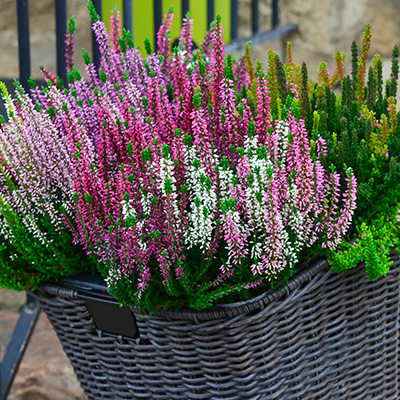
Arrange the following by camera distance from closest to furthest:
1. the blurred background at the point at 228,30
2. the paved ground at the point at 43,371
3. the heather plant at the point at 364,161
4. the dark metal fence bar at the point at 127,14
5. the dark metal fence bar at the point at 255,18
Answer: the heather plant at the point at 364,161, the dark metal fence bar at the point at 127,14, the paved ground at the point at 43,371, the blurred background at the point at 228,30, the dark metal fence bar at the point at 255,18

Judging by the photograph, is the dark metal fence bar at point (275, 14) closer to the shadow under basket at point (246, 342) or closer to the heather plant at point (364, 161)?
the heather plant at point (364, 161)

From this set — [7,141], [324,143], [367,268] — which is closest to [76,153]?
[7,141]

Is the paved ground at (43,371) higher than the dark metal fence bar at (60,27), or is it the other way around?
the dark metal fence bar at (60,27)

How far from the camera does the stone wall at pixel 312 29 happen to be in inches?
115

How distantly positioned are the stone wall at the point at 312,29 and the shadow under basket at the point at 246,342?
6.15 ft

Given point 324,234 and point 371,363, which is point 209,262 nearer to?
point 324,234

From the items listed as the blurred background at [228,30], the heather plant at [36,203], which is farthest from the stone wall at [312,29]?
the heather plant at [36,203]

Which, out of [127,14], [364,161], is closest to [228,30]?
[127,14]

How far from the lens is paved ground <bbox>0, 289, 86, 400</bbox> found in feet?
7.86

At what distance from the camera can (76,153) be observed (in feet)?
3.55

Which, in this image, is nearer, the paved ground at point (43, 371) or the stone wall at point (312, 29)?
the paved ground at point (43, 371)

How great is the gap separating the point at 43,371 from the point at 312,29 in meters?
1.88

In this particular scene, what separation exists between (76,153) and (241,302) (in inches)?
14.1

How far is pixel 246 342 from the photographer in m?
1.10
